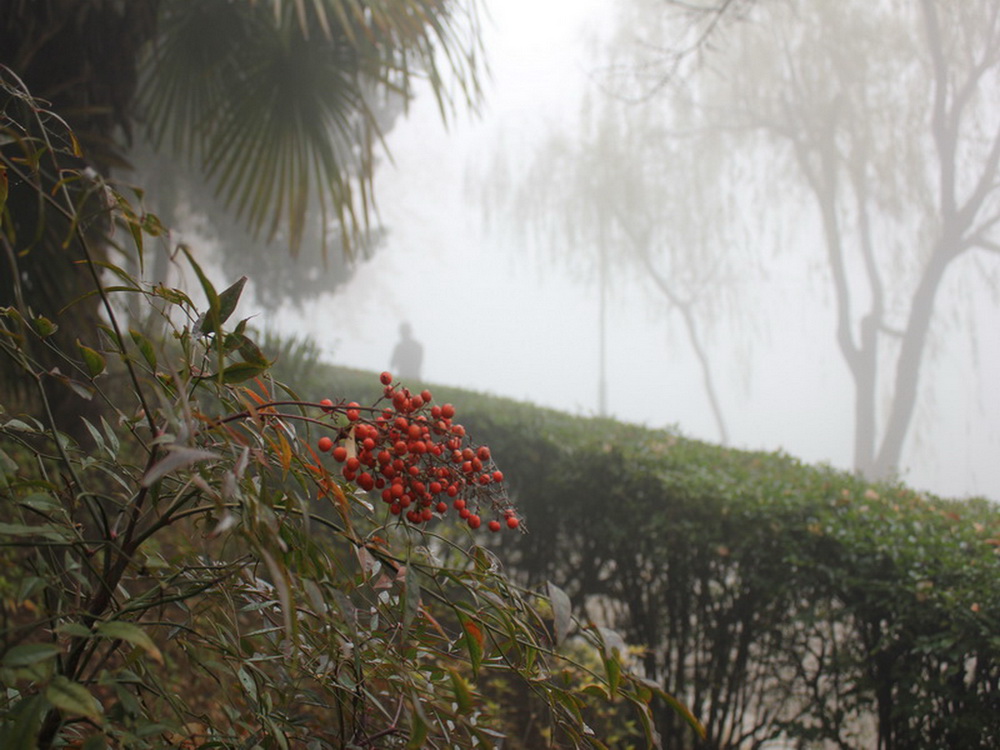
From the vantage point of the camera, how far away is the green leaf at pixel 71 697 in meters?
0.39

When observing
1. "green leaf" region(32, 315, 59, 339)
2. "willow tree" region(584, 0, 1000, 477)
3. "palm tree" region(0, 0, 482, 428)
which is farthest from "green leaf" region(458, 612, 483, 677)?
"willow tree" region(584, 0, 1000, 477)

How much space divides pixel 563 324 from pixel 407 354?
41.4 meters

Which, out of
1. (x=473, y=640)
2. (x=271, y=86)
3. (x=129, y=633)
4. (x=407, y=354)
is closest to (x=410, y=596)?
(x=473, y=640)

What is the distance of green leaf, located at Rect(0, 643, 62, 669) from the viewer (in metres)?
0.40

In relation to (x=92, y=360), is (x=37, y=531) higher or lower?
lower

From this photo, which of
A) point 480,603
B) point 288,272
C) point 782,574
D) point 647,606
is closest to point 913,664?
point 782,574

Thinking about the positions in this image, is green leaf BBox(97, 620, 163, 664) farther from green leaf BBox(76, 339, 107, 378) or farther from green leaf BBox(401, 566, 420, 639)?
green leaf BBox(76, 339, 107, 378)

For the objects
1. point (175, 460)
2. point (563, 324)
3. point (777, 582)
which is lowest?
point (777, 582)

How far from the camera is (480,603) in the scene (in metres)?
0.62

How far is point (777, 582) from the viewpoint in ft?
6.70

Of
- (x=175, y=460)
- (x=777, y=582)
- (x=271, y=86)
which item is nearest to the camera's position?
(x=175, y=460)

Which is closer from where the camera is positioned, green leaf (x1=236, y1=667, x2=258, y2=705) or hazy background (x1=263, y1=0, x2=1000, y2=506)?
green leaf (x1=236, y1=667, x2=258, y2=705)

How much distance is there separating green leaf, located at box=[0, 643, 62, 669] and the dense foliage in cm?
175

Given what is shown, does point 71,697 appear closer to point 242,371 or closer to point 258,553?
point 258,553
